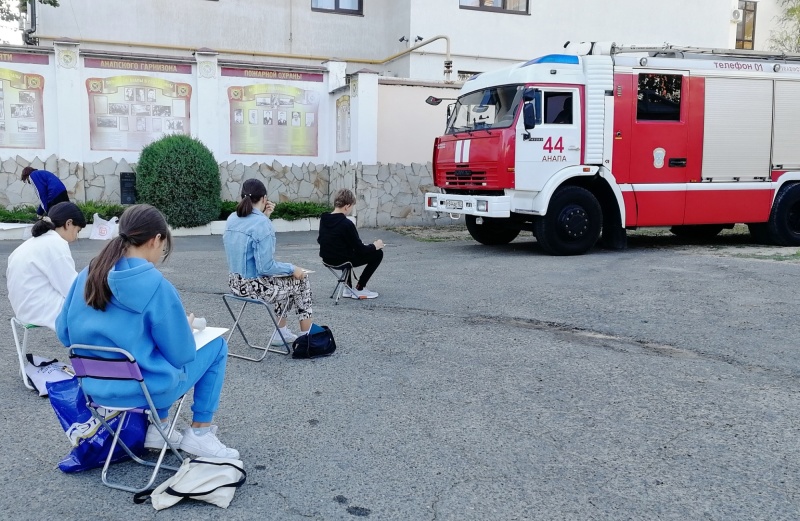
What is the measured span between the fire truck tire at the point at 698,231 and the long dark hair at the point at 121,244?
1297 centimetres

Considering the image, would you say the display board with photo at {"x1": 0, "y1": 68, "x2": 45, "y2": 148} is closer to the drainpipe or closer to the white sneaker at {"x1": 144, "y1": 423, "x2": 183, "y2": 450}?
the drainpipe

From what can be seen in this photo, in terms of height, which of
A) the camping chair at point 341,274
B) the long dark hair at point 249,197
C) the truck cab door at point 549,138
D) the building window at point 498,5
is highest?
the building window at point 498,5

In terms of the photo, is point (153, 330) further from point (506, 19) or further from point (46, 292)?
point (506, 19)

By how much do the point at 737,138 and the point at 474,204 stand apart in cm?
472

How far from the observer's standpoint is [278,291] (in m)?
6.47

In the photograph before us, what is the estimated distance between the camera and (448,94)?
17.8 metres

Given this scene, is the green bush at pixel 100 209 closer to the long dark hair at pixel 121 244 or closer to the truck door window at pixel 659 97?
the truck door window at pixel 659 97

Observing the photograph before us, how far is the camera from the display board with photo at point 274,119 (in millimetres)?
17078

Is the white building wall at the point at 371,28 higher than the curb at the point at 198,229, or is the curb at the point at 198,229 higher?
the white building wall at the point at 371,28

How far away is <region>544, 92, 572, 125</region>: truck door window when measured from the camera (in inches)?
468

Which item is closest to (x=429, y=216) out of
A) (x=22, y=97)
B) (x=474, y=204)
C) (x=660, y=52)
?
(x=474, y=204)

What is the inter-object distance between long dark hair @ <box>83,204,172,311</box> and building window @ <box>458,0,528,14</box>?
59.8ft

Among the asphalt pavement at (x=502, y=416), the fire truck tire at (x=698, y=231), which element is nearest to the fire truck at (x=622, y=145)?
the fire truck tire at (x=698, y=231)

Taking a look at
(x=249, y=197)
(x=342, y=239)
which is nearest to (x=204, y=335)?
(x=249, y=197)
